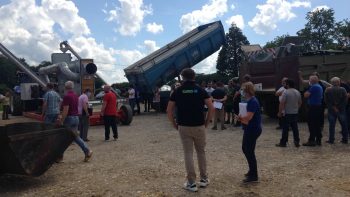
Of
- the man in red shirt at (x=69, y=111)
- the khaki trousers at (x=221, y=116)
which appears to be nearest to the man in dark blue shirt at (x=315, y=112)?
the khaki trousers at (x=221, y=116)

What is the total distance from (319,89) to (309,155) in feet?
6.17

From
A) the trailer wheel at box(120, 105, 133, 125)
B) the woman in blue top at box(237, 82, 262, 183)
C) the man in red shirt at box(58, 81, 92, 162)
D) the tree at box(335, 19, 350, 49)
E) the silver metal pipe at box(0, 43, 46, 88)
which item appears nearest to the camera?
the woman in blue top at box(237, 82, 262, 183)

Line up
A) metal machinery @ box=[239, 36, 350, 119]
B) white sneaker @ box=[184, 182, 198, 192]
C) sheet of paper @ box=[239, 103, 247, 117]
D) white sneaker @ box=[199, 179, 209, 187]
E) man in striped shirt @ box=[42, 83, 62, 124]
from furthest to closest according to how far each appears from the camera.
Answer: metal machinery @ box=[239, 36, 350, 119]
man in striped shirt @ box=[42, 83, 62, 124]
sheet of paper @ box=[239, 103, 247, 117]
white sneaker @ box=[199, 179, 209, 187]
white sneaker @ box=[184, 182, 198, 192]

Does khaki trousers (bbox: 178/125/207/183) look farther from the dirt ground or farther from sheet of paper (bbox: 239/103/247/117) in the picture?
sheet of paper (bbox: 239/103/247/117)

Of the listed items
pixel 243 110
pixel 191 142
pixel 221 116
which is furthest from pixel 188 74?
pixel 221 116

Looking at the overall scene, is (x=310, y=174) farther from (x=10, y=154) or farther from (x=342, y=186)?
(x=10, y=154)

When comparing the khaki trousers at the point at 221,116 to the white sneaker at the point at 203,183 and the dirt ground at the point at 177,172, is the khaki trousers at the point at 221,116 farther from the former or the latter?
the white sneaker at the point at 203,183

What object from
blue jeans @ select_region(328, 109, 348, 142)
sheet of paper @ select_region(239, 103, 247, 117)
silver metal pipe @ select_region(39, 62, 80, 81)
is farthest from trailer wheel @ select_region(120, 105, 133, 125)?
sheet of paper @ select_region(239, 103, 247, 117)

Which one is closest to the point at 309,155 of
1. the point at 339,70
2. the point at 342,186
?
the point at 342,186

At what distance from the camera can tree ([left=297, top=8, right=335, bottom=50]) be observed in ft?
198

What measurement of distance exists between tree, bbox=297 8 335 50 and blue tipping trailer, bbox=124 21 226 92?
4386 centimetres

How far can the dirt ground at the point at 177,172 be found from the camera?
21.0ft

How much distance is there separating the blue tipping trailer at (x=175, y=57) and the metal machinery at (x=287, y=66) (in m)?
3.43

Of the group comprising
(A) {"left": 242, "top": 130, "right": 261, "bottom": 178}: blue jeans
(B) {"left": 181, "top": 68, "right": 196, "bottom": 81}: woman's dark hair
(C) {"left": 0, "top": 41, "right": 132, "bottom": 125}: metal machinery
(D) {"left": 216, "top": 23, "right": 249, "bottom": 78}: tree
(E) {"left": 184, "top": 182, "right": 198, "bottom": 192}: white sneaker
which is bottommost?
(E) {"left": 184, "top": 182, "right": 198, "bottom": 192}: white sneaker
